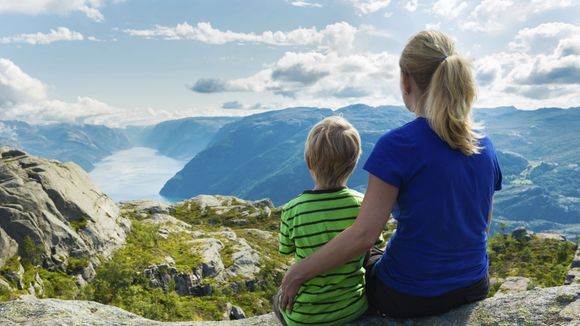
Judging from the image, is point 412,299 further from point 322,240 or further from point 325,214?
point 325,214

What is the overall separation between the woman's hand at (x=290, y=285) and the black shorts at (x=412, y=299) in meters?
1.48

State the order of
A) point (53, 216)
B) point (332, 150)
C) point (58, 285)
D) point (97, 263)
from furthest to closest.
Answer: point (97, 263)
point (53, 216)
point (58, 285)
point (332, 150)

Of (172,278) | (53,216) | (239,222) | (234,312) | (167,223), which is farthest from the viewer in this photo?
(239,222)

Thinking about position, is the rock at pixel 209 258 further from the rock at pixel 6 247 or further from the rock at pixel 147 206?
the rock at pixel 147 206

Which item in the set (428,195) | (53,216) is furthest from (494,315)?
(53,216)

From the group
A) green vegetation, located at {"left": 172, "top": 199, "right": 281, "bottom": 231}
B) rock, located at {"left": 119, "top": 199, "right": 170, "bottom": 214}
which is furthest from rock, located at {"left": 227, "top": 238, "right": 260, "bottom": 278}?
green vegetation, located at {"left": 172, "top": 199, "right": 281, "bottom": 231}

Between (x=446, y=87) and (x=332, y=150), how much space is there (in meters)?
1.91

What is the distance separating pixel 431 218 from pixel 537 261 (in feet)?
412

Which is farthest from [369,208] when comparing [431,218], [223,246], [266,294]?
[223,246]

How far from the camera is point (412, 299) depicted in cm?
664

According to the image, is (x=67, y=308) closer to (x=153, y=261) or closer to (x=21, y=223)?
(x=21, y=223)

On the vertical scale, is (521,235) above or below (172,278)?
below

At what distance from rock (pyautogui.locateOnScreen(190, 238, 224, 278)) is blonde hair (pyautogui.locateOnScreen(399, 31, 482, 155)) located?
54.2 m

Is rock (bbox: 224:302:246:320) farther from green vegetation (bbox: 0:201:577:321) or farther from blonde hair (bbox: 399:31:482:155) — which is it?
blonde hair (bbox: 399:31:482:155)
